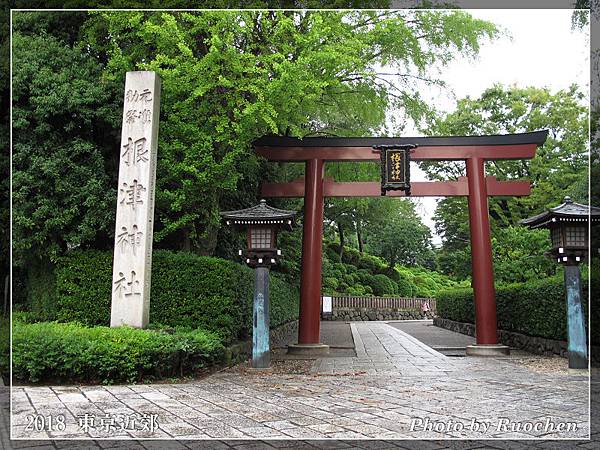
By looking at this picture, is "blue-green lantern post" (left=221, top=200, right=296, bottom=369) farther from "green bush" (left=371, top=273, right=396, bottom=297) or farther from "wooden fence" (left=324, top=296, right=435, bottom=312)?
"green bush" (left=371, top=273, right=396, bottom=297)

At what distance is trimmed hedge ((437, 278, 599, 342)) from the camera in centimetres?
1096

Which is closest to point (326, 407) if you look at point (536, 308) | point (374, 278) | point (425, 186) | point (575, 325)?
point (575, 325)

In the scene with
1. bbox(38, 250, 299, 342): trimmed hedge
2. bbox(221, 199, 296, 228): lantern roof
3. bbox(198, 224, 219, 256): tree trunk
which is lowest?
bbox(38, 250, 299, 342): trimmed hedge

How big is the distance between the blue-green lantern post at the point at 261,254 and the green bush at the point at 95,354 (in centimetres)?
Result: 168

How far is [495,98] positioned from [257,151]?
12.7 m

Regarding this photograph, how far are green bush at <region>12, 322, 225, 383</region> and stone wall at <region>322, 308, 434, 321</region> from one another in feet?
65.6

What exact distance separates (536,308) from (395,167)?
4.73m

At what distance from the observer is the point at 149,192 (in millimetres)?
8758

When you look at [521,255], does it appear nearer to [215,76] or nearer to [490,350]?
[490,350]

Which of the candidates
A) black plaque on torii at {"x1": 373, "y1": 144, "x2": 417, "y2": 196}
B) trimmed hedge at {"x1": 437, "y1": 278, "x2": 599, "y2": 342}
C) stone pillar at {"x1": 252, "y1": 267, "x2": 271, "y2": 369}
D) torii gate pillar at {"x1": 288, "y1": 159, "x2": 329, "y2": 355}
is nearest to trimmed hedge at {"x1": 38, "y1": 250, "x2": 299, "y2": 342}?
stone pillar at {"x1": 252, "y1": 267, "x2": 271, "y2": 369}

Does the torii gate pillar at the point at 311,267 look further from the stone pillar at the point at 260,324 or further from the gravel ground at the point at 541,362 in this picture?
the gravel ground at the point at 541,362

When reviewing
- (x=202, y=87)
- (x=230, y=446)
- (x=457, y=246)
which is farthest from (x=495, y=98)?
(x=230, y=446)

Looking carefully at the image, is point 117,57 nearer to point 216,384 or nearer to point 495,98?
point 216,384

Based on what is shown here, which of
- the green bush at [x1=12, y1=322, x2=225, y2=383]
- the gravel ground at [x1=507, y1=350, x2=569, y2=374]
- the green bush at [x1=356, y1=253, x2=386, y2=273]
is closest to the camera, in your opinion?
the green bush at [x1=12, y1=322, x2=225, y2=383]
